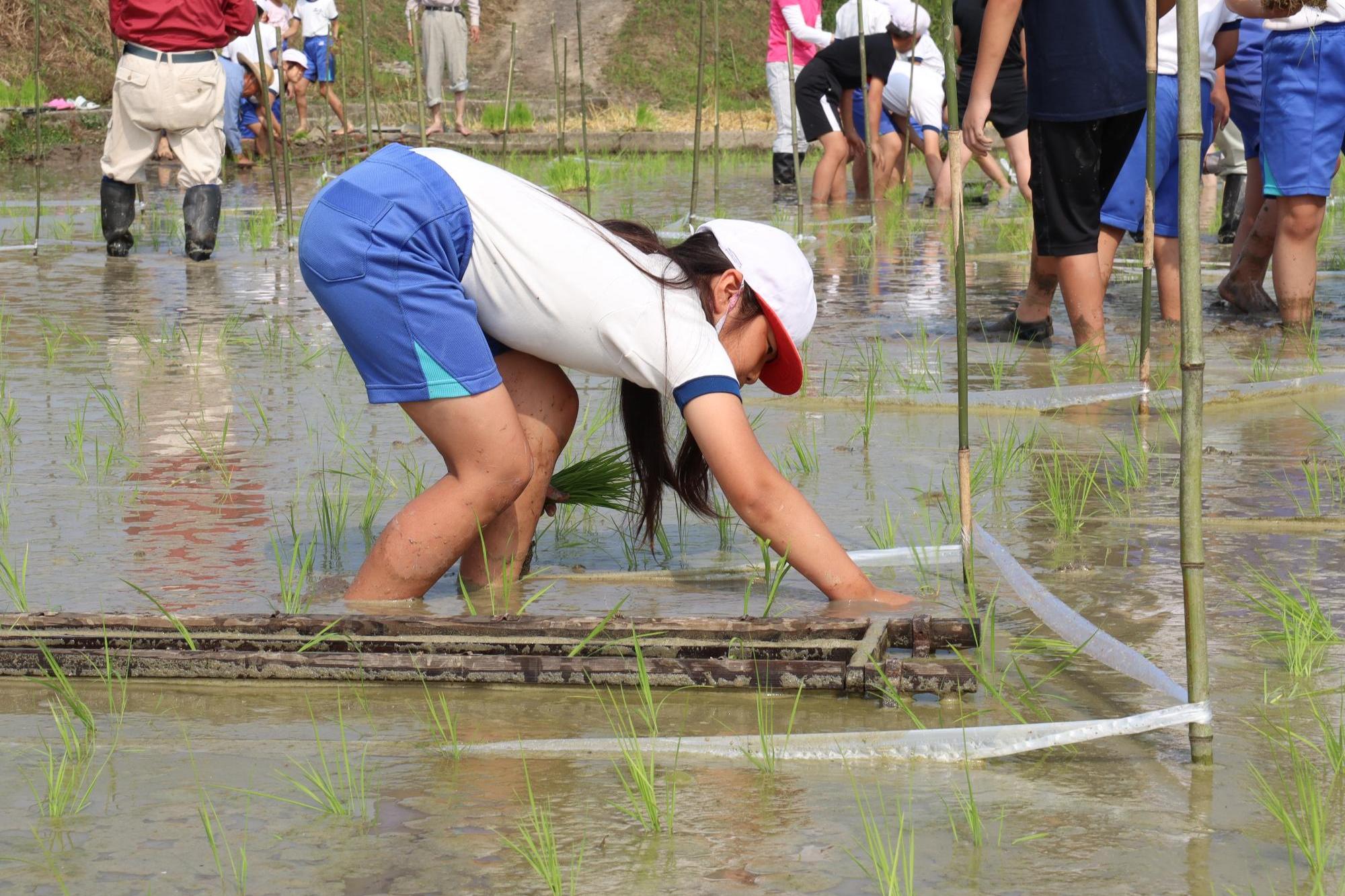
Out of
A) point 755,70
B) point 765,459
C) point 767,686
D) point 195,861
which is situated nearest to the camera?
point 195,861

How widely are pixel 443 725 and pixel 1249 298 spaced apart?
469 cm

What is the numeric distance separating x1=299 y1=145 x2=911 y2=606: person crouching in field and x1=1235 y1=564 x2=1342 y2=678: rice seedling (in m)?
0.55

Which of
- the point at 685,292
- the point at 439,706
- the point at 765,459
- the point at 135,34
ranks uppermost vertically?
the point at 135,34

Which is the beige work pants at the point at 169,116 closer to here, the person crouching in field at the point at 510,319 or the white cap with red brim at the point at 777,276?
the person crouching in field at the point at 510,319

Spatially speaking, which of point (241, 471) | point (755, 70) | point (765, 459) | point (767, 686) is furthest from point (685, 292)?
point (755, 70)

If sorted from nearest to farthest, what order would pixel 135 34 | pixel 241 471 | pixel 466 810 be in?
pixel 466 810, pixel 241 471, pixel 135 34

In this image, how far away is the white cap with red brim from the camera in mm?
2619

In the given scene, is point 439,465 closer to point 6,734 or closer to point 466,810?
point 6,734

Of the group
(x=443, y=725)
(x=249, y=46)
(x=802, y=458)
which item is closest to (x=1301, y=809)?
(x=443, y=725)

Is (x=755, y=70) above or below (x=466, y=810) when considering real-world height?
above

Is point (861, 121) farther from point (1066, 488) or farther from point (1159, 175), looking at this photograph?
point (1066, 488)

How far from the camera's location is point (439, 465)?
3654mm

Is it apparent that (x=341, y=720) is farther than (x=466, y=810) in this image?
Yes

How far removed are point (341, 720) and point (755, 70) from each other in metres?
21.5
